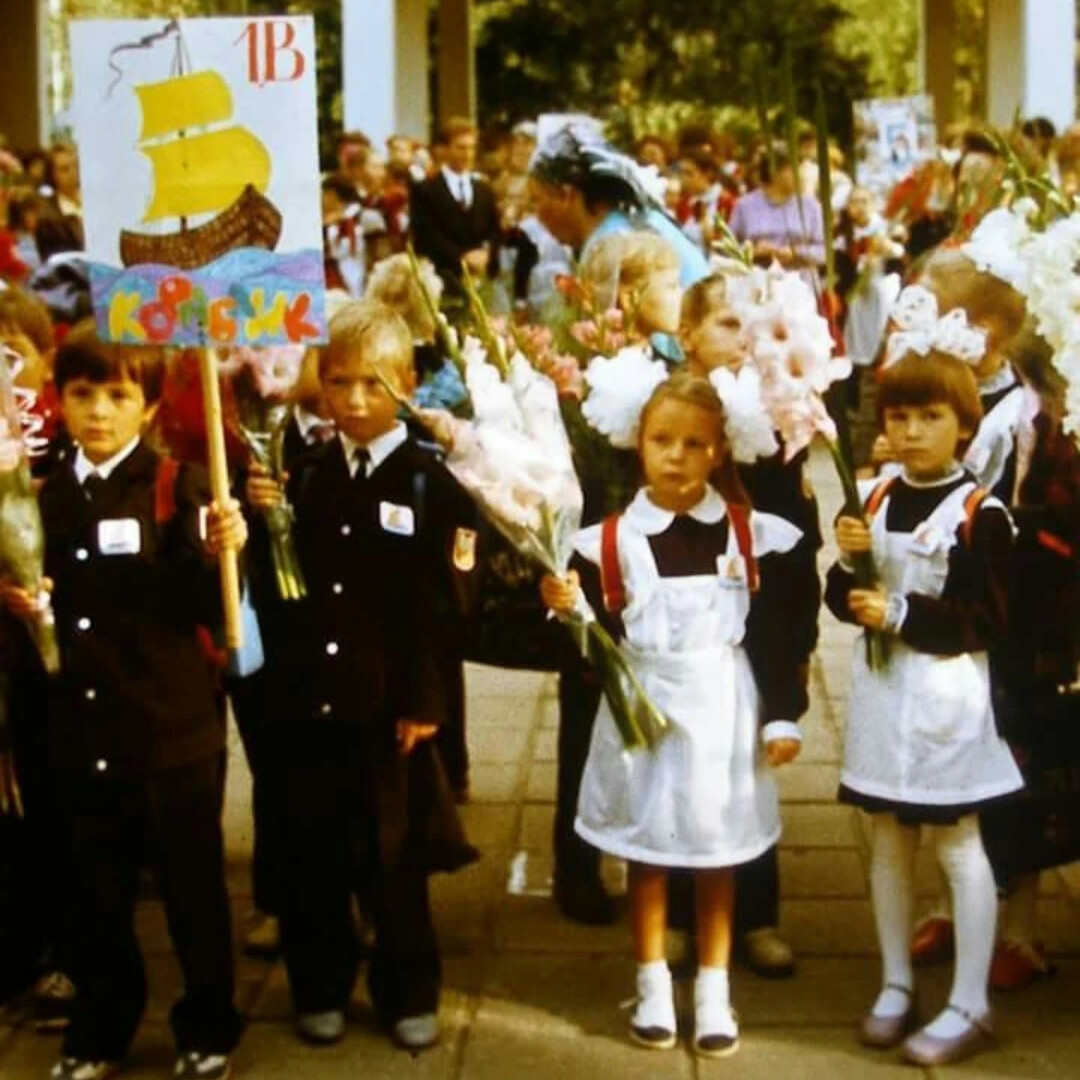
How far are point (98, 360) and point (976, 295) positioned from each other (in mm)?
1906

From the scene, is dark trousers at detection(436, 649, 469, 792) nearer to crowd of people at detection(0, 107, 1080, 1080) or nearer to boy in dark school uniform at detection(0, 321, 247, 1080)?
crowd of people at detection(0, 107, 1080, 1080)

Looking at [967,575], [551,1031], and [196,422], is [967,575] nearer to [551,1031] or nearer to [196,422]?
[551,1031]

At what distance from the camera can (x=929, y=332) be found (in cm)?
485

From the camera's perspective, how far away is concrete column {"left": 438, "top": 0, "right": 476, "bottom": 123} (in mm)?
27734

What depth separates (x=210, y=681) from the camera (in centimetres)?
495

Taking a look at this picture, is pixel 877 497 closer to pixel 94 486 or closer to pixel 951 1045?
pixel 951 1045

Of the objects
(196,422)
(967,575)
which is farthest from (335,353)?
(967,575)

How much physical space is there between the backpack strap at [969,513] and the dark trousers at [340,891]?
1333 millimetres

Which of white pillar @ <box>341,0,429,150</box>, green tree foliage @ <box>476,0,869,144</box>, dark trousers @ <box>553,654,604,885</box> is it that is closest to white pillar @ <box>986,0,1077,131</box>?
white pillar @ <box>341,0,429,150</box>

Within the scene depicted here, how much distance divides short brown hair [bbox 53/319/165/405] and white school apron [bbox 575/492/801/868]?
40.0 inches

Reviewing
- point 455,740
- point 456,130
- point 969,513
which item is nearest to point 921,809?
point 969,513

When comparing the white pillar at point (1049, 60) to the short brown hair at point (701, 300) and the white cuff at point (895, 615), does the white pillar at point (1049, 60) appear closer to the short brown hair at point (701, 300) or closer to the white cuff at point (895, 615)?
the short brown hair at point (701, 300)

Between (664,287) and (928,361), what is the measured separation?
1128mm

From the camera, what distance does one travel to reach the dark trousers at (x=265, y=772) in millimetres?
5125
